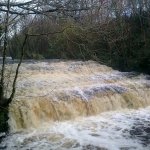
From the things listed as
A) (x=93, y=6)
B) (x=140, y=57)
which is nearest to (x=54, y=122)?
(x=93, y=6)

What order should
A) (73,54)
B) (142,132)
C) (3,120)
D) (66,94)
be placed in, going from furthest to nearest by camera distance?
(66,94) → (142,132) → (3,120) → (73,54)

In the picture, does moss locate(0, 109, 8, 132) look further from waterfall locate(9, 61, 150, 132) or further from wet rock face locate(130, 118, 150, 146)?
wet rock face locate(130, 118, 150, 146)

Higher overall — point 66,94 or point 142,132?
point 66,94

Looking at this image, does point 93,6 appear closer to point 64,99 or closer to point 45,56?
point 64,99

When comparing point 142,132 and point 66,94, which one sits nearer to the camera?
point 142,132

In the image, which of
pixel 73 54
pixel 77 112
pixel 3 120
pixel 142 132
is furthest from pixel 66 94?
pixel 73 54

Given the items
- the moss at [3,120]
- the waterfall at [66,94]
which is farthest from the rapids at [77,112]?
the moss at [3,120]

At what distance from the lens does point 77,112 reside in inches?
342

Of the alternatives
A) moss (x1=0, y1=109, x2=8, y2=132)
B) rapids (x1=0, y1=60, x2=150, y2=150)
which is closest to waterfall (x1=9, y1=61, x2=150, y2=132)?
rapids (x1=0, y1=60, x2=150, y2=150)

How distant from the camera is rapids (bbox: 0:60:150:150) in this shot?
684 cm

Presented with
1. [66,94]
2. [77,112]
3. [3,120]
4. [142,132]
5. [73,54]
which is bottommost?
[142,132]

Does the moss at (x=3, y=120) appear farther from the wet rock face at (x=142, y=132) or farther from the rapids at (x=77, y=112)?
the wet rock face at (x=142, y=132)

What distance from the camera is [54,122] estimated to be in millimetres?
8055

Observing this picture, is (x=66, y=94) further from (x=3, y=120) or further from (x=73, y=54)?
(x=73, y=54)
